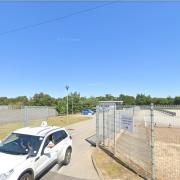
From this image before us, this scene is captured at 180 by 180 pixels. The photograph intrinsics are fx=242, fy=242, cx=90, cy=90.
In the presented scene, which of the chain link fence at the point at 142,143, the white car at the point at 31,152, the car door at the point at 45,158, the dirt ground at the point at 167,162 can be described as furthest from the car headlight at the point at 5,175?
the dirt ground at the point at 167,162

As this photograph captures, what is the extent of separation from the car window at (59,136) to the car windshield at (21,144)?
105 centimetres

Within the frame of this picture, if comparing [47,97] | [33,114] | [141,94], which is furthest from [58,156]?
[141,94]

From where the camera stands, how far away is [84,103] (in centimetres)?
6044

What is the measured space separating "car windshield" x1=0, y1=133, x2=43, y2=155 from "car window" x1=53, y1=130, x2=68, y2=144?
1049 mm

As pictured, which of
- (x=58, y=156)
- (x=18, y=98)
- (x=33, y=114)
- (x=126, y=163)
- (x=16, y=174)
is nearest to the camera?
(x=16, y=174)

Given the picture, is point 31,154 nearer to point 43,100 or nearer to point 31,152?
point 31,152

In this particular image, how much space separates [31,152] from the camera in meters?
6.73

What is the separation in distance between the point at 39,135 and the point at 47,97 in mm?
58805

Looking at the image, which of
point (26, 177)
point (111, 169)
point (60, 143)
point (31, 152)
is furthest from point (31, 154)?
point (111, 169)

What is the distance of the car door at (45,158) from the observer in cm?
675

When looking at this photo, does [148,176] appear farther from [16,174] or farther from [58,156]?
[16,174]

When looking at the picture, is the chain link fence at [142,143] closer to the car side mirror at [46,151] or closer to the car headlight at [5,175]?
the car side mirror at [46,151]

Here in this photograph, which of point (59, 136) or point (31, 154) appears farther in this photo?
point (59, 136)

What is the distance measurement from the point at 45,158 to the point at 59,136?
171cm
